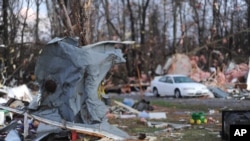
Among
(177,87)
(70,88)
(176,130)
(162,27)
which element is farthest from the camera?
(162,27)

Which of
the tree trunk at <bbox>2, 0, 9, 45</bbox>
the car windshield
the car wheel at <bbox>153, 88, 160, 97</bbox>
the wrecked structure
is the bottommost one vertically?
the car wheel at <bbox>153, 88, 160, 97</bbox>

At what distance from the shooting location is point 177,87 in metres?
33.1

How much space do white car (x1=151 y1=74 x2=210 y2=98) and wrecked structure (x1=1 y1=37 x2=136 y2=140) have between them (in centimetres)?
2001

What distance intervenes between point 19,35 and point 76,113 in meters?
26.7

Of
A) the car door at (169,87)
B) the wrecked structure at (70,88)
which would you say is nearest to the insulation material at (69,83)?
the wrecked structure at (70,88)

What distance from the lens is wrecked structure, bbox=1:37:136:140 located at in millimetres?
12094

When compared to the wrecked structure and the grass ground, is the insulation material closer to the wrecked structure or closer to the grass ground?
the wrecked structure

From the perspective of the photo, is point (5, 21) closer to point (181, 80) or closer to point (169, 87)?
point (169, 87)

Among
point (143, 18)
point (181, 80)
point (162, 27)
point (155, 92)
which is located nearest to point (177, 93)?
point (181, 80)

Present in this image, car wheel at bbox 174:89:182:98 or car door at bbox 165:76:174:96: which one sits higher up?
car door at bbox 165:76:174:96

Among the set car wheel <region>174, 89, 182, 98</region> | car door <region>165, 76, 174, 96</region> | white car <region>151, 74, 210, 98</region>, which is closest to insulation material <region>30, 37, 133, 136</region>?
white car <region>151, 74, 210, 98</region>

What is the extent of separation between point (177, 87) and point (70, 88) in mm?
21570

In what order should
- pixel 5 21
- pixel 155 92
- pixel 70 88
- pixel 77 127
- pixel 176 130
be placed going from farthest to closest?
pixel 155 92 → pixel 5 21 → pixel 176 130 → pixel 70 88 → pixel 77 127

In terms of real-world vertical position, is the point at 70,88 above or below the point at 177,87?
above
